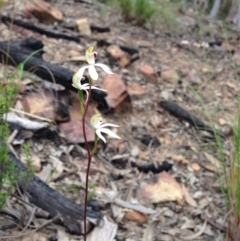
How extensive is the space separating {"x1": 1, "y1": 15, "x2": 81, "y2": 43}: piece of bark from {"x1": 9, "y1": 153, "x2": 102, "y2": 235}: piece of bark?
1718 millimetres

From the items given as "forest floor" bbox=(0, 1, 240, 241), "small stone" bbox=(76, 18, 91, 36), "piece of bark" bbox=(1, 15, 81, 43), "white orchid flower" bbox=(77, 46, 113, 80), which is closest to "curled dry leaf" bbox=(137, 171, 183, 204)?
"forest floor" bbox=(0, 1, 240, 241)

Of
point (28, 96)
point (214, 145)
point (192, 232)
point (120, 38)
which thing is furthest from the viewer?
point (120, 38)

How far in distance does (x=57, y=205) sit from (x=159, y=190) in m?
0.62

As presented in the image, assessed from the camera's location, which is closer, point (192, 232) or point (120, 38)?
point (192, 232)

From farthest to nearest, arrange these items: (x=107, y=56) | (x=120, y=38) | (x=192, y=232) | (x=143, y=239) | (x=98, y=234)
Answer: (x=120, y=38)
(x=107, y=56)
(x=192, y=232)
(x=143, y=239)
(x=98, y=234)

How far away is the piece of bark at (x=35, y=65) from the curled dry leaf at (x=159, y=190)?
0.61 meters

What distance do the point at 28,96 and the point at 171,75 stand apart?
1378 millimetres

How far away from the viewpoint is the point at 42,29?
3.55 metres

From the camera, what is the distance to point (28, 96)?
8.49 ft

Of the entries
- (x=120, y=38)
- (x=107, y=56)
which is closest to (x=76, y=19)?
(x=120, y=38)

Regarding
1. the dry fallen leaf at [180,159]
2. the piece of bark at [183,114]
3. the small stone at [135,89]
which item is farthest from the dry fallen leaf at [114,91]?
the dry fallen leaf at [180,159]

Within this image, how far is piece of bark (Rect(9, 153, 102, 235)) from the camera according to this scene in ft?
5.99

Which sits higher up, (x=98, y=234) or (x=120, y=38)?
(x=98, y=234)

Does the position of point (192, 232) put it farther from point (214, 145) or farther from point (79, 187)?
point (214, 145)
